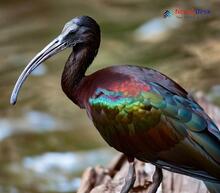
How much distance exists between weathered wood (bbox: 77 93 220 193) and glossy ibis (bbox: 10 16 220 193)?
1.72 ft

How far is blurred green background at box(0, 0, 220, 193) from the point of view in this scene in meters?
5.09

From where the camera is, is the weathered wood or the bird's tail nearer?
the bird's tail

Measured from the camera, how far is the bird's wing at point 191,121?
2494 millimetres

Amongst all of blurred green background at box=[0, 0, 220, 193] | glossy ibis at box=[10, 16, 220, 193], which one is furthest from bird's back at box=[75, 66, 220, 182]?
Result: blurred green background at box=[0, 0, 220, 193]

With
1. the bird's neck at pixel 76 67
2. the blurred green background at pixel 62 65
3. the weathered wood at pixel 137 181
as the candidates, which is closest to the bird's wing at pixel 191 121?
the bird's neck at pixel 76 67

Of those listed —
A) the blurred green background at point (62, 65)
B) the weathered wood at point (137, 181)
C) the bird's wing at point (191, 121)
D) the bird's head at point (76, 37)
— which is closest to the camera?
the bird's wing at point (191, 121)

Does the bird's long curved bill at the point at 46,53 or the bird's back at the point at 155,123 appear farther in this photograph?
the bird's long curved bill at the point at 46,53

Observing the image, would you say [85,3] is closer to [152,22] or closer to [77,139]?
[152,22]

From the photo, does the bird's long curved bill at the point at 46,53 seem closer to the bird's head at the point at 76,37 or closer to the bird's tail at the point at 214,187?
the bird's head at the point at 76,37

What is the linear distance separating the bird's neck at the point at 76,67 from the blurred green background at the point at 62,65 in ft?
7.56

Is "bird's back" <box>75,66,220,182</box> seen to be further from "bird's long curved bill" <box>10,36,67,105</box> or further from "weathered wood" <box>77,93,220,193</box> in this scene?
"weathered wood" <box>77,93,220,193</box>

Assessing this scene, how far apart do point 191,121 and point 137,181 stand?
2.44ft

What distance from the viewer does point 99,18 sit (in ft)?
23.5

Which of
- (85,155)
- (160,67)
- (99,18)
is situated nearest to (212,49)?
(160,67)
